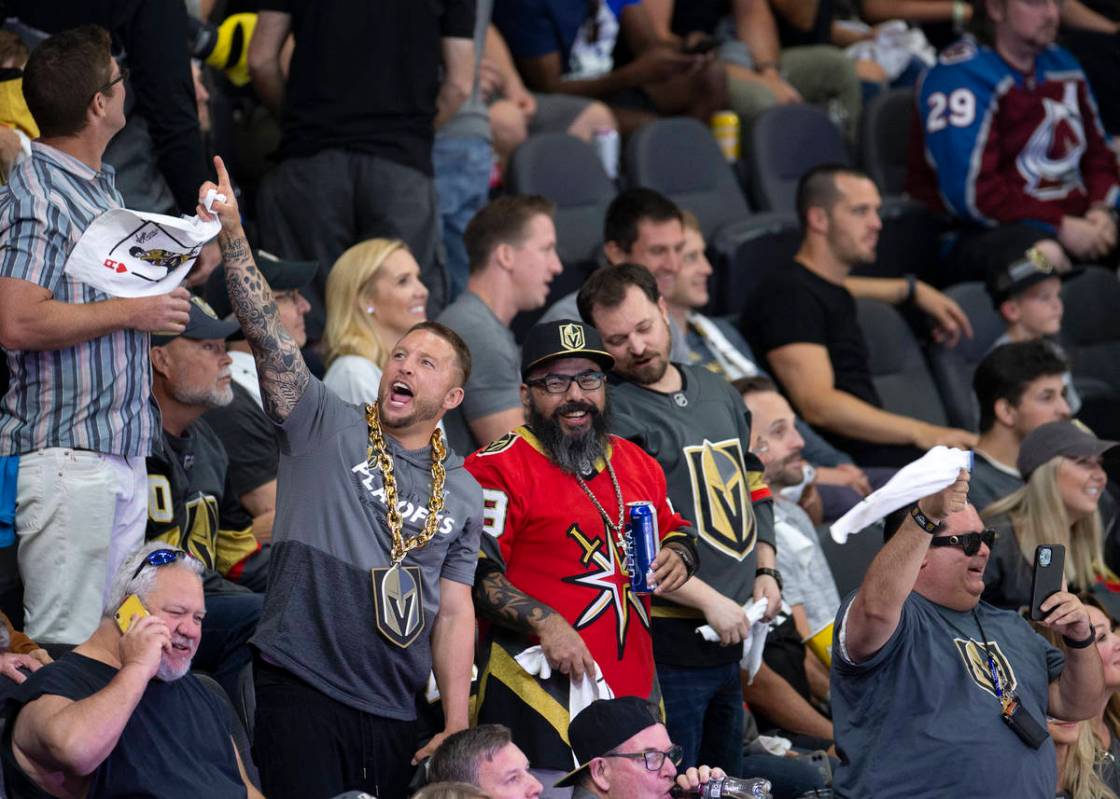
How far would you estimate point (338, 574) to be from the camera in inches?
171

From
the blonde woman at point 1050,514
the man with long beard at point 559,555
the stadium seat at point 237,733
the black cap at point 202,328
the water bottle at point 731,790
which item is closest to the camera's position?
the water bottle at point 731,790

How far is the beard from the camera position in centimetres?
480

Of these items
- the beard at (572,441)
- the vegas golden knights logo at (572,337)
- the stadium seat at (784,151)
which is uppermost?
the vegas golden knights logo at (572,337)

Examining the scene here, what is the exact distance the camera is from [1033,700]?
15.5 ft

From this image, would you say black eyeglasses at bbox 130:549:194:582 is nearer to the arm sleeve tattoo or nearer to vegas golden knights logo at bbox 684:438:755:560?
Result: the arm sleeve tattoo

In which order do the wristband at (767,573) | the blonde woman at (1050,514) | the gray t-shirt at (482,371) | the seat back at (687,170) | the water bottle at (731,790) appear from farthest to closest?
the seat back at (687,170)
the blonde woman at (1050,514)
the gray t-shirt at (482,371)
the wristband at (767,573)
the water bottle at (731,790)

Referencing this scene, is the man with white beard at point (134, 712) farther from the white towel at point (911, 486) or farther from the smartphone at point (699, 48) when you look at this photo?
the smartphone at point (699, 48)

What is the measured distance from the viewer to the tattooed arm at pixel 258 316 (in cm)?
412

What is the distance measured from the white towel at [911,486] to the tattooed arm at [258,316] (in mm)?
1378

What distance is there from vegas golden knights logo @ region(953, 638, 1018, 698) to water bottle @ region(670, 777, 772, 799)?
0.70 meters

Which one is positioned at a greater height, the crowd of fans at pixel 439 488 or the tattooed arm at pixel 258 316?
the tattooed arm at pixel 258 316

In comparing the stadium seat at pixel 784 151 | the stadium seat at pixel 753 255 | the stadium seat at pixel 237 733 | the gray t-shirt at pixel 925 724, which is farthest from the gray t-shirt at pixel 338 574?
the stadium seat at pixel 784 151

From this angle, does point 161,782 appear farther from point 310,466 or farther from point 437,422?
point 437,422

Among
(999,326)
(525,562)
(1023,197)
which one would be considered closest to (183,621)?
(525,562)
